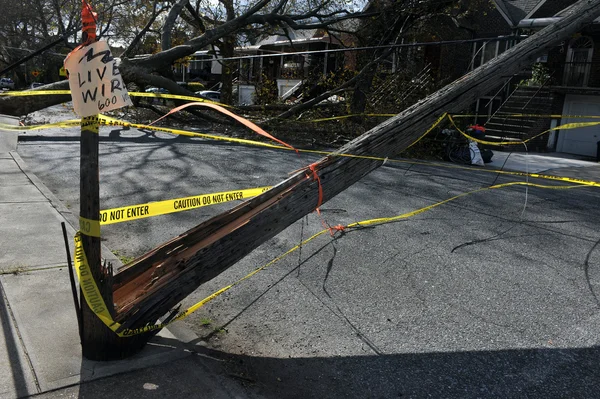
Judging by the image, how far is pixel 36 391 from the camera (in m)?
2.85

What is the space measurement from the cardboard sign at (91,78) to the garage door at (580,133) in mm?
22775

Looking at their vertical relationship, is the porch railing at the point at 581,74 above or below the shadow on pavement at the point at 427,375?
above

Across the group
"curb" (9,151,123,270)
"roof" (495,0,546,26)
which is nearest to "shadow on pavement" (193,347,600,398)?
"curb" (9,151,123,270)

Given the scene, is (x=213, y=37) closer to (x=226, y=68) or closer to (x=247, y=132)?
(x=247, y=132)

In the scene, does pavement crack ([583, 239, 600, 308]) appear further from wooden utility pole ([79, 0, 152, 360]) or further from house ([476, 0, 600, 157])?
house ([476, 0, 600, 157])

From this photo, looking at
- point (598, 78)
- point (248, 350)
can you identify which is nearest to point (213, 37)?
point (248, 350)

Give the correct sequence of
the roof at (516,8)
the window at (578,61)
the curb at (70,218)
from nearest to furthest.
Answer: the curb at (70,218)
the window at (578,61)
the roof at (516,8)

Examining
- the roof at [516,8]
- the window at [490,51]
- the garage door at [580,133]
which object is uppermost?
the roof at [516,8]

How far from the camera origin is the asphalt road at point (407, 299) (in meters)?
3.45

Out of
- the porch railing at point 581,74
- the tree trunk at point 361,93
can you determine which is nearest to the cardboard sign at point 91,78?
the tree trunk at point 361,93

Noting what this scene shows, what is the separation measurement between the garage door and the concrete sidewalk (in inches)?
877

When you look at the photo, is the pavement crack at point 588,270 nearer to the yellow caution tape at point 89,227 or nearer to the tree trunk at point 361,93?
the yellow caution tape at point 89,227

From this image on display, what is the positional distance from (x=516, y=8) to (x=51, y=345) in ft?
92.4

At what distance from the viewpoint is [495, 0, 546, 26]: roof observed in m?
24.6
